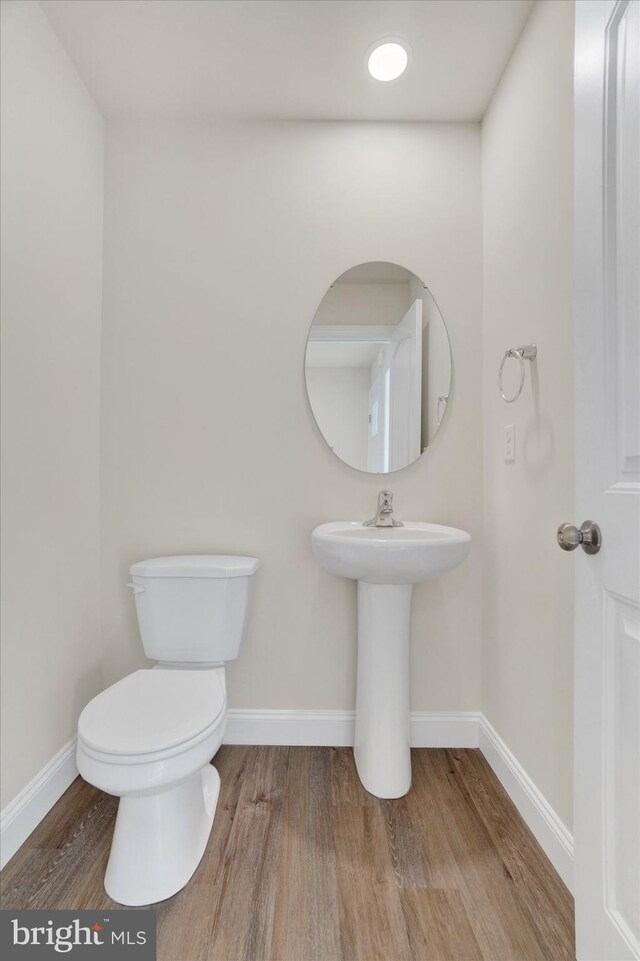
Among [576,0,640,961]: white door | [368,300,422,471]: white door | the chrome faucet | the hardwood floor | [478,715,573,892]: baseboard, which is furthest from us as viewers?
[368,300,422,471]: white door

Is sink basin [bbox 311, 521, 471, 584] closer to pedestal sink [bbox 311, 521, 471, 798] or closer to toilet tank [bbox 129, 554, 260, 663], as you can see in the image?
pedestal sink [bbox 311, 521, 471, 798]

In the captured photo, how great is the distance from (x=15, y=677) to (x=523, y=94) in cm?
225

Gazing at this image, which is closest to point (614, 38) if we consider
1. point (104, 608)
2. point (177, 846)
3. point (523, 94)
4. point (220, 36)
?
point (523, 94)

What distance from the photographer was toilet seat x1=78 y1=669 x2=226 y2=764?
1.12 metres

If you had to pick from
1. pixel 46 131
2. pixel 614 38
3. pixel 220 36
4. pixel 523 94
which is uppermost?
pixel 220 36

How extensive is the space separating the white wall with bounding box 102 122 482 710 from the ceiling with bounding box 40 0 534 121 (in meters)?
0.07

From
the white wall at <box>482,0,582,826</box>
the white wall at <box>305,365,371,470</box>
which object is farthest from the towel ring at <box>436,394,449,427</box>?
the white wall at <box>305,365,371,470</box>

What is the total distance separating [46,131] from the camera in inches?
59.0

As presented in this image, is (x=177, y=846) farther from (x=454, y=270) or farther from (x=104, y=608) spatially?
(x=454, y=270)

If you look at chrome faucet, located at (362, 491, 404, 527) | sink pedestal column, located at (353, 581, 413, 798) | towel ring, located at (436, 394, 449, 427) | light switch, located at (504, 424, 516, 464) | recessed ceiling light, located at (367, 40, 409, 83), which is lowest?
sink pedestal column, located at (353, 581, 413, 798)

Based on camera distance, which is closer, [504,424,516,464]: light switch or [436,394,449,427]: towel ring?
[504,424,516,464]: light switch

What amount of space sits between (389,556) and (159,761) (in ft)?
2.47

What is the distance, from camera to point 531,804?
1385mm

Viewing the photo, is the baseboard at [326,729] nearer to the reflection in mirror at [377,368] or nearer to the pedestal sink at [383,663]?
the pedestal sink at [383,663]
